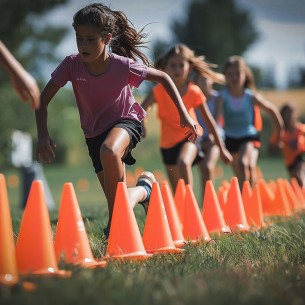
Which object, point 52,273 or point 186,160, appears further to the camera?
point 186,160

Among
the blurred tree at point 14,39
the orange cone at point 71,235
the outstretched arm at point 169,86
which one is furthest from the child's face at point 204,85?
the blurred tree at point 14,39

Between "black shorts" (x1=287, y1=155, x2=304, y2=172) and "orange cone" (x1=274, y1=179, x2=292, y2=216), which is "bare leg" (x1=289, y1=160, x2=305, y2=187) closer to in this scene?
"black shorts" (x1=287, y1=155, x2=304, y2=172)

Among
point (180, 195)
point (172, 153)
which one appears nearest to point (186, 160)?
point (172, 153)

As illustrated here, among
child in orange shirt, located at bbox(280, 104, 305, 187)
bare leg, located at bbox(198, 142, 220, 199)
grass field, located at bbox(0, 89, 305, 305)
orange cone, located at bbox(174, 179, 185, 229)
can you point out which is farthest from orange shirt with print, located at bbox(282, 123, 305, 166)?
grass field, located at bbox(0, 89, 305, 305)

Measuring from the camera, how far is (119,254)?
544cm

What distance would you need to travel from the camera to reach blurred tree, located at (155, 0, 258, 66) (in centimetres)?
6338

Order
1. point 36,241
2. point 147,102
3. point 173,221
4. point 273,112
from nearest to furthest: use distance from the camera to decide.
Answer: point 36,241, point 173,221, point 147,102, point 273,112

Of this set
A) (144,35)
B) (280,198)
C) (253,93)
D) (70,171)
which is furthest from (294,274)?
(70,171)

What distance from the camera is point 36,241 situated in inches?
184

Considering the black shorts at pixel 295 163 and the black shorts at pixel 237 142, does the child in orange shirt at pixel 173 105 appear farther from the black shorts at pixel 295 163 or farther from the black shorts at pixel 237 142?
the black shorts at pixel 295 163

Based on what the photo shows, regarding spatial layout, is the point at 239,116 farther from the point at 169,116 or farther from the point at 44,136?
the point at 44,136

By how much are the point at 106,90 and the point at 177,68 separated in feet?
10.7

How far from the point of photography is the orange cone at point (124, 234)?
17.9 ft

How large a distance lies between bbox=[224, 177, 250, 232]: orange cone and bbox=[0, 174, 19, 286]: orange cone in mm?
3558
